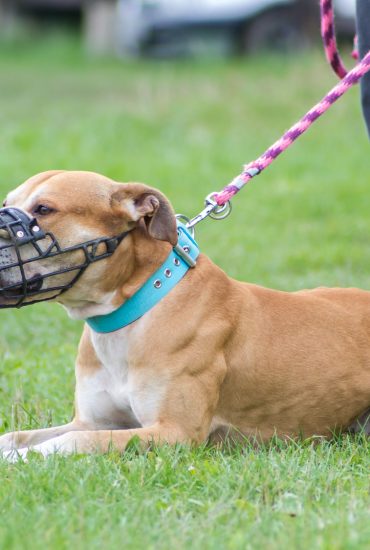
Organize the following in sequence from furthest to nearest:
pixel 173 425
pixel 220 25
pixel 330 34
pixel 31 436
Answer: pixel 220 25 < pixel 330 34 < pixel 31 436 < pixel 173 425

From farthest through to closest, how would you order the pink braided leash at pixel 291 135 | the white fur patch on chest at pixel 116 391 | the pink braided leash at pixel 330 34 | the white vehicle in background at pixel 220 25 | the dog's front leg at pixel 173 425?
1. the white vehicle in background at pixel 220 25
2. the pink braided leash at pixel 330 34
3. the pink braided leash at pixel 291 135
4. the white fur patch on chest at pixel 116 391
5. the dog's front leg at pixel 173 425

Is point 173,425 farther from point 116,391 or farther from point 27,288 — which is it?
point 27,288

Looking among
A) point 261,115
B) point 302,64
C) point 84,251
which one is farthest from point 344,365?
point 302,64

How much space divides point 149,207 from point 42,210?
0.40 metres

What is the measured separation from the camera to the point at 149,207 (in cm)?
395

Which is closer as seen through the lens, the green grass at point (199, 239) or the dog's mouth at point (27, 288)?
the green grass at point (199, 239)

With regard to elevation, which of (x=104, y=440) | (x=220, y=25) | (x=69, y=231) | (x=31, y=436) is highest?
(x=69, y=231)

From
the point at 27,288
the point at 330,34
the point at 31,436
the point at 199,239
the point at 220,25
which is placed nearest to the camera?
the point at 27,288

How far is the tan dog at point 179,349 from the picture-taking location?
390cm

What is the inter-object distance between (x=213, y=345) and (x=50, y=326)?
2691 mm

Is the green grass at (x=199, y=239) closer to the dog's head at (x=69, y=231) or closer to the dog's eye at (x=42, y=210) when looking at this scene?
the dog's head at (x=69, y=231)

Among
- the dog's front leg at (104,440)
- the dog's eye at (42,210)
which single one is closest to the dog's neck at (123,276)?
the dog's eye at (42,210)

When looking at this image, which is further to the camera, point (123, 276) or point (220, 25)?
point (220, 25)

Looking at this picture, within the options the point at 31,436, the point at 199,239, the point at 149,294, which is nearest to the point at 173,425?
the point at 149,294
